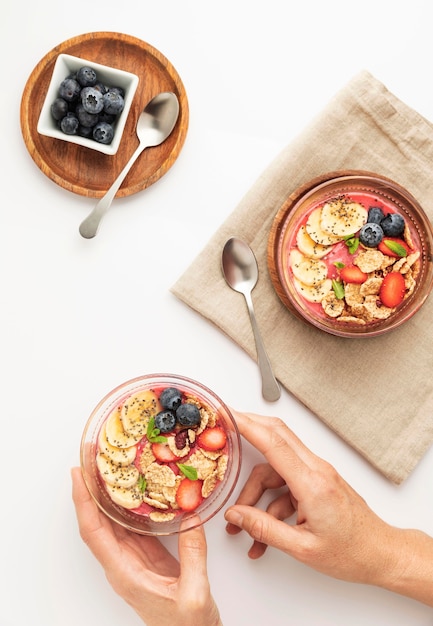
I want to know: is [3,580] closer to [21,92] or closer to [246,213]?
[246,213]

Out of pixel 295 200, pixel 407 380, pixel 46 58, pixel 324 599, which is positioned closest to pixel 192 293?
pixel 295 200

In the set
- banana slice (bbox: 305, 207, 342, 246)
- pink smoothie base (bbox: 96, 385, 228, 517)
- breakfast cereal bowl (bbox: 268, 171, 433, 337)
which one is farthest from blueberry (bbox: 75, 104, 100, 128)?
pink smoothie base (bbox: 96, 385, 228, 517)

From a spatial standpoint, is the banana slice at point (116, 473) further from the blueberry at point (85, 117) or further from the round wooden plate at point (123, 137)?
the blueberry at point (85, 117)

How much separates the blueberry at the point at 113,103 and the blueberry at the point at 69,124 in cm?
11

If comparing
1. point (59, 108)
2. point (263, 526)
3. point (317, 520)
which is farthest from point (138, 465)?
point (59, 108)

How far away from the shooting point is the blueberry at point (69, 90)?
2160 mm

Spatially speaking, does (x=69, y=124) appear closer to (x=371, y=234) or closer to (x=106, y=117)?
(x=106, y=117)

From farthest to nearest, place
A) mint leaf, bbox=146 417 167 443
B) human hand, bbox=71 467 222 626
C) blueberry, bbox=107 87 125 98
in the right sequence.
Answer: blueberry, bbox=107 87 125 98
mint leaf, bbox=146 417 167 443
human hand, bbox=71 467 222 626

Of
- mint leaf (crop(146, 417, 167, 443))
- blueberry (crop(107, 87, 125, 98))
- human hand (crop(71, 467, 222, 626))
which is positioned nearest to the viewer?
human hand (crop(71, 467, 222, 626))

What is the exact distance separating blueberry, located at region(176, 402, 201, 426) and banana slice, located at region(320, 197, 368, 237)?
752 millimetres

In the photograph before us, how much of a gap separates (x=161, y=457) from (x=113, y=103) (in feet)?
3.86

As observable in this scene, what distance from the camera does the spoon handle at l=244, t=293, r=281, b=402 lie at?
2275 mm

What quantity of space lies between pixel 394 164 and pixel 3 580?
2.03m

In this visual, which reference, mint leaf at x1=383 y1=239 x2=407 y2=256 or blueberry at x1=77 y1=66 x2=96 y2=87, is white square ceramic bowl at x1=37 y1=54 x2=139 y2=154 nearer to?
blueberry at x1=77 y1=66 x2=96 y2=87
